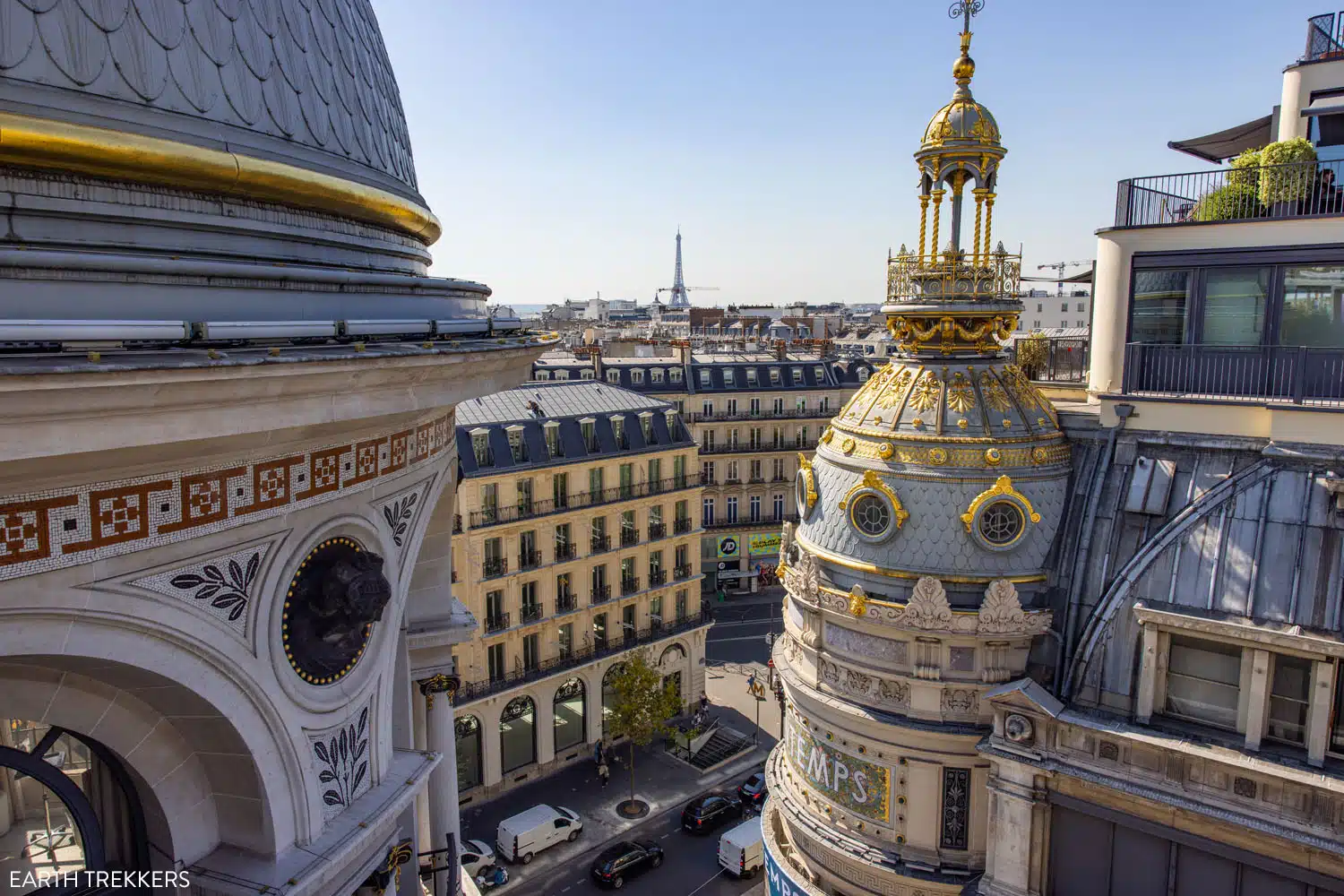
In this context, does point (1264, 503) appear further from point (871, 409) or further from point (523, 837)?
point (523, 837)

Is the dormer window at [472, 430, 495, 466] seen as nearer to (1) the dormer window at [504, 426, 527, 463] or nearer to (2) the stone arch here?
(1) the dormer window at [504, 426, 527, 463]

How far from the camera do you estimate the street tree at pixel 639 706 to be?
163 ft

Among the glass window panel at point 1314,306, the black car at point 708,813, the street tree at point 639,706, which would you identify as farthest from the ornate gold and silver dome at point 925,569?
the street tree at point 639,706

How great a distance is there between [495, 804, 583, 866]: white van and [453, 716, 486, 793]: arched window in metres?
4.48

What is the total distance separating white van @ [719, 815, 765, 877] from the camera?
4078 centimetres

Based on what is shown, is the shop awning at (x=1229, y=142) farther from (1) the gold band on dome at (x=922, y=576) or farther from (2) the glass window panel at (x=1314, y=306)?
(1) the gold band on dome at (x=922, y=576)

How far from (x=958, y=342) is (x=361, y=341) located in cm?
1988

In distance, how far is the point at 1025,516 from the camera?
2298cm

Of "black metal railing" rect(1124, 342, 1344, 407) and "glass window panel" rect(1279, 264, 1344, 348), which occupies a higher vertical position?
"glass window panel" rect(1279, 264, 1344, 348)

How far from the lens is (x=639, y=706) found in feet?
164

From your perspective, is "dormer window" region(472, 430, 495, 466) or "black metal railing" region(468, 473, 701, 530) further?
"dormer window" region(472, 430, 495, 466)

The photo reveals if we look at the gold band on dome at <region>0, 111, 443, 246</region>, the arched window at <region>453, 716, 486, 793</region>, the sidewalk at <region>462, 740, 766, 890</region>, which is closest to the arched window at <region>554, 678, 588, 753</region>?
the sidewalk at <region>462, 740, 766, 890</region>

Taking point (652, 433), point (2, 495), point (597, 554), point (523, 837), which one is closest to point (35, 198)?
point (2, 495)

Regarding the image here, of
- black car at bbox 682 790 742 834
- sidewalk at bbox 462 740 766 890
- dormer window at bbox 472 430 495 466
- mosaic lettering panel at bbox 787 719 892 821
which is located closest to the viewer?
mosaic lettering panel at bbox 787 719 892 821
